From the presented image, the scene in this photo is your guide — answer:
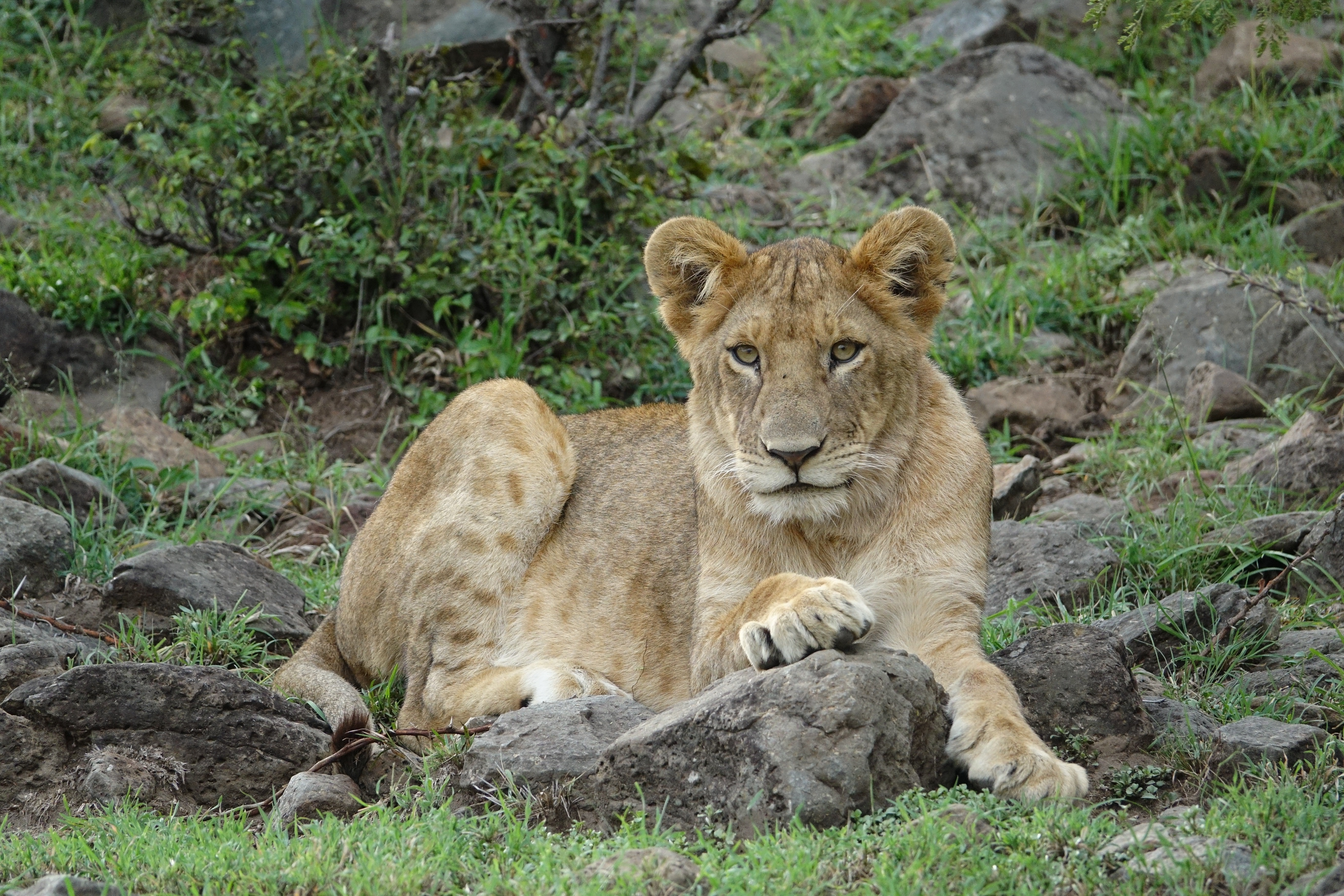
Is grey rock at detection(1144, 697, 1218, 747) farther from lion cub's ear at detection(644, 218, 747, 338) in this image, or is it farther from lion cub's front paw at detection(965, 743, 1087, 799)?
lion cub's ear at detection(644, 218, 747, 338)

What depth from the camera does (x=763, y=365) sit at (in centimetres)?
424

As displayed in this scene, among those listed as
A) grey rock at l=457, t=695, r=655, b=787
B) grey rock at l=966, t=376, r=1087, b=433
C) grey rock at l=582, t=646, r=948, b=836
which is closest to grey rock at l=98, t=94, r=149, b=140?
grey rock at l=966, t=376, r=1087, b=433

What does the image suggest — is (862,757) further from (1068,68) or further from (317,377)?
(1068,68)

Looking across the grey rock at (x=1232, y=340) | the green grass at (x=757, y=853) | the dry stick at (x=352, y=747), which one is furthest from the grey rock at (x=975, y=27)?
the green grass at (x=757, y=853)

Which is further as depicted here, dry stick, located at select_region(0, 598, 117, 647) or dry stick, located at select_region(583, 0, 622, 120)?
dry stick, located at select_region(583, 0, 622, 120)

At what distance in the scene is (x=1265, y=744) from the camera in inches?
147

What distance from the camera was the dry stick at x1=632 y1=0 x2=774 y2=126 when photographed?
7.93 meters

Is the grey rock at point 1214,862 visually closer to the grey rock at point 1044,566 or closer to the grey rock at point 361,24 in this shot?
the grey rock at point 1044,566

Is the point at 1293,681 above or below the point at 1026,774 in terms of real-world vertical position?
below

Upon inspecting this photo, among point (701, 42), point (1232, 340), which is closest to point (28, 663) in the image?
point (701, 42)

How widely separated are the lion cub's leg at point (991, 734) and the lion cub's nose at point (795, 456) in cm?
66

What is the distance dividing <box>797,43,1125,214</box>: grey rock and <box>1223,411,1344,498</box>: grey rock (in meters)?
3.28

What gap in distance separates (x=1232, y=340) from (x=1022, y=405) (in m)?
1.14

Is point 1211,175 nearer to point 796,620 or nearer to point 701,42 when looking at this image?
point 701,42
